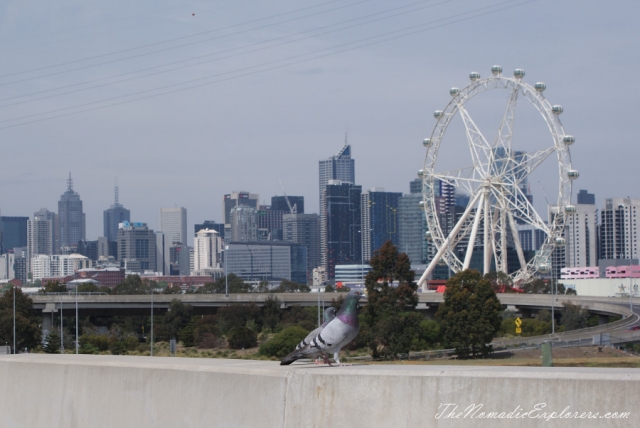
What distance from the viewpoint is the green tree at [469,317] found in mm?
54875

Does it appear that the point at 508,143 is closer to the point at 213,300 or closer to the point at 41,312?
the point at 213,300

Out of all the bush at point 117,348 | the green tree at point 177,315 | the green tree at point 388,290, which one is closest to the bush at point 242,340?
the bush at point 117,348

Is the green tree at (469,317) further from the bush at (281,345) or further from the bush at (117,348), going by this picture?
the bush at (117,348)

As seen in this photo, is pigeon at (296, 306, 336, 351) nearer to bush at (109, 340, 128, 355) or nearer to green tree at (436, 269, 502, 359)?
green tree at (436, 269, 502, 359)

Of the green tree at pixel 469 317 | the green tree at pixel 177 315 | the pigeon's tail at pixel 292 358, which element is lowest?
the green tree at pixel 177 315

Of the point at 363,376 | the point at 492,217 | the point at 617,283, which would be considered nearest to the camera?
the point at 363,376

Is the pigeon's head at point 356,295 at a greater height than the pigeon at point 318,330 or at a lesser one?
greater

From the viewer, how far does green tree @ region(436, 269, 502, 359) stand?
54875 mm

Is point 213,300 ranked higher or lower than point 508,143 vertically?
lower

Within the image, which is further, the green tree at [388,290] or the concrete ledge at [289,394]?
the green tree at [388,290]

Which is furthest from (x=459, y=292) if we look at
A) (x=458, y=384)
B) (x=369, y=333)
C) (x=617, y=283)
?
(x=617, y=283)

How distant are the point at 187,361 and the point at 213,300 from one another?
95.7 metres

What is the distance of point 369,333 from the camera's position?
53750 mm

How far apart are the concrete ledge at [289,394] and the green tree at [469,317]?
42.1m
